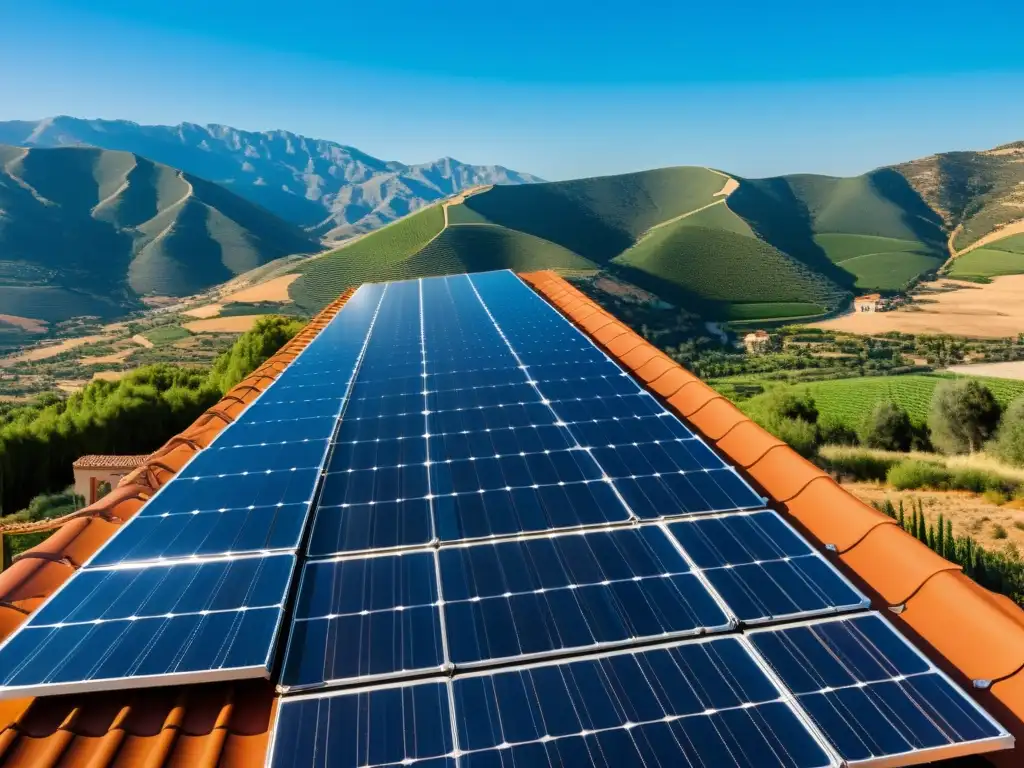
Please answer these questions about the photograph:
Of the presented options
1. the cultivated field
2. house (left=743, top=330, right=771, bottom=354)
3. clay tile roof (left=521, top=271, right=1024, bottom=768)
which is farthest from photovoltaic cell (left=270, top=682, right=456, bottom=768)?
the cultivated field

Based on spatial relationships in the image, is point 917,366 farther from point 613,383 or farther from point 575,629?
point 575,629

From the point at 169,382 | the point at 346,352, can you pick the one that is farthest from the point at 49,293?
the point at 346,352

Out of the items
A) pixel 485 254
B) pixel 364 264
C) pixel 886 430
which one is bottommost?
pixel 886 430

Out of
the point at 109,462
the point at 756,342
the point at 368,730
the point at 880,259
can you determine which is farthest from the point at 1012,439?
the point at 880,259

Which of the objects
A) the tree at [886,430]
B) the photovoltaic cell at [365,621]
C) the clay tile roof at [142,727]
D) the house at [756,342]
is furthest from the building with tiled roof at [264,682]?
the house at [756,342]

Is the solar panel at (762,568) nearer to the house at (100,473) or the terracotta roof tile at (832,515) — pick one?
the terracotta roof tile at (832,515)

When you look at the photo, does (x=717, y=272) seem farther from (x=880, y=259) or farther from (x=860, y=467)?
(x=860, y=467)
